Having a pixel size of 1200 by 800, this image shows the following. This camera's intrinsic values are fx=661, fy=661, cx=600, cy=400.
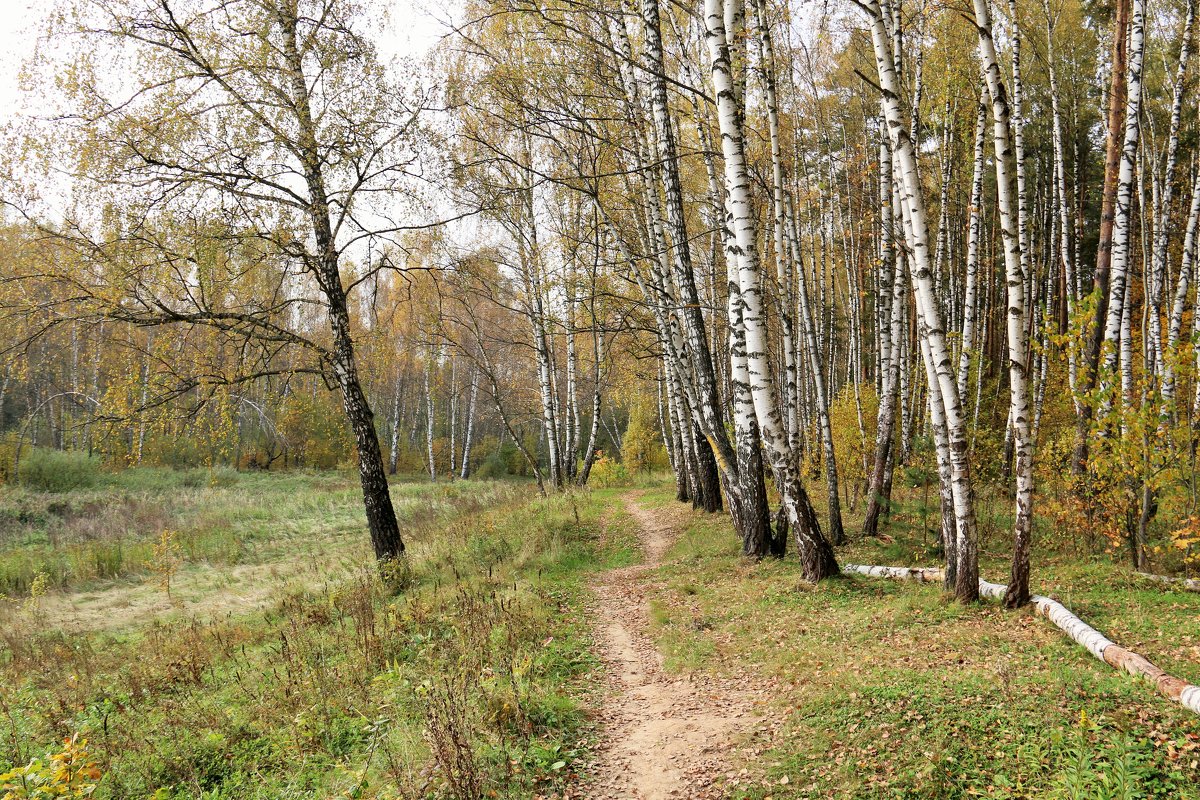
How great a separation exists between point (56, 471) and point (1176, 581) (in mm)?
25202

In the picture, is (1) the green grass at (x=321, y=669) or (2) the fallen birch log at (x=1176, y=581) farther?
(2) the fallen birch log at (x=1176, y=581)

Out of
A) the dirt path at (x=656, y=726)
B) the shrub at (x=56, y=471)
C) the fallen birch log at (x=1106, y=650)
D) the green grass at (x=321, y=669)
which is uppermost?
the shrub at (x=56, y=471)

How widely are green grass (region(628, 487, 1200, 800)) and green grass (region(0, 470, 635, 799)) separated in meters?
1.41

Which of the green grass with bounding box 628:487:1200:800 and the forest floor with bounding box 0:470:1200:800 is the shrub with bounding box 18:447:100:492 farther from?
the green grass with bounding box 628:487:1200:800

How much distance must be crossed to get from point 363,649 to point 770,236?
9.96 m

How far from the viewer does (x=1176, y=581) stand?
6.27 metres

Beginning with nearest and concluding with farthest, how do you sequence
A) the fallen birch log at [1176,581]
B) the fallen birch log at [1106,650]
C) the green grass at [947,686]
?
the green grass at [947,686]
the fallen birch log at [1106,650]
the fallen birch log at [1176,581]

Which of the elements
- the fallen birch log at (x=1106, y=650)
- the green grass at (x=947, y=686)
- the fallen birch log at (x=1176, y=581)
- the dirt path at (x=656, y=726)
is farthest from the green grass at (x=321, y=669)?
the fallen birch log at (x=1176, y=581)

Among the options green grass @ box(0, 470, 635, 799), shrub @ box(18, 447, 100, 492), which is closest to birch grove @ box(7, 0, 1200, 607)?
green grass @ box(0, 470, 635, 799)

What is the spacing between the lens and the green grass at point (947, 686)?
3.23 metres

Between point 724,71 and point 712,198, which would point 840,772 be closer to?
point 724,71

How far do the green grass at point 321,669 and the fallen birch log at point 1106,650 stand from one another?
11.2 feet

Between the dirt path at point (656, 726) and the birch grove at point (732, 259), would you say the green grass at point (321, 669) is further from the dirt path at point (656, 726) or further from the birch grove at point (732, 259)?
the birch grove at point (732, 259)

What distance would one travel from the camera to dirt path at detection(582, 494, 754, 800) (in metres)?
3.92
